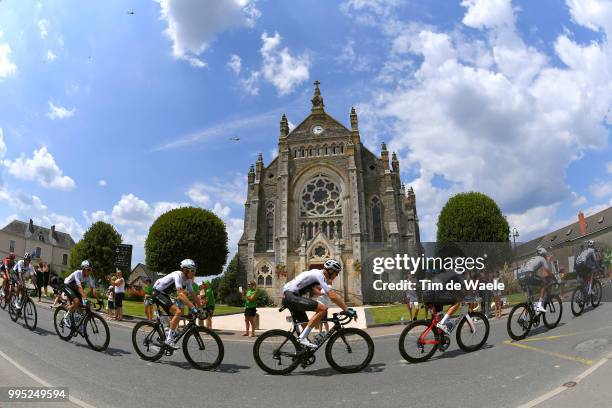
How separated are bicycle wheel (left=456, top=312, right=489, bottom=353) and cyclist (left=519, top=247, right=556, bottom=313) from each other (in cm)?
216

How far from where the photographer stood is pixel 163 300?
7957 mm

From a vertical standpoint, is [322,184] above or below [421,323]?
above

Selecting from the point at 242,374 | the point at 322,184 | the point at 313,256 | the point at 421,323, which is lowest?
the point at 242,374

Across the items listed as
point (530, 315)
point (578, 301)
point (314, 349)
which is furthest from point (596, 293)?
point (314, 349)

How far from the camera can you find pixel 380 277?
118 ft

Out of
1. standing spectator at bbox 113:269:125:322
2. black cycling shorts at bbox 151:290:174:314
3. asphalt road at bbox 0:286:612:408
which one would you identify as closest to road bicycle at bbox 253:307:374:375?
asphalt road at bbox 0:286:612:408

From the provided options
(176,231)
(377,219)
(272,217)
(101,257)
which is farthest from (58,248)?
(377,219)

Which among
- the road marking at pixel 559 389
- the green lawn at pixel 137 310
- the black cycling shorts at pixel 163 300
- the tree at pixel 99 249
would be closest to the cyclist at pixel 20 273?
the green lawn at pixel 137 310

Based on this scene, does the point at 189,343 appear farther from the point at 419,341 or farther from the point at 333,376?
the point at 419,341

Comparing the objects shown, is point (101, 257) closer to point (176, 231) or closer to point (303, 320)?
point (176, 231)

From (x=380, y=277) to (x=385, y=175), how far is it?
42.3 feet

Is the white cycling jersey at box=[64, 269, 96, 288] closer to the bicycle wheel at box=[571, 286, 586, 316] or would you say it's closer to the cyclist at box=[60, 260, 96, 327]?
the cyclist at box=[60, 260, 96, 327]

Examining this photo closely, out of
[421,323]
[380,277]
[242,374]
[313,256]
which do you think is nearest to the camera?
[242,374]

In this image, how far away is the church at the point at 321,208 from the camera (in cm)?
4019
